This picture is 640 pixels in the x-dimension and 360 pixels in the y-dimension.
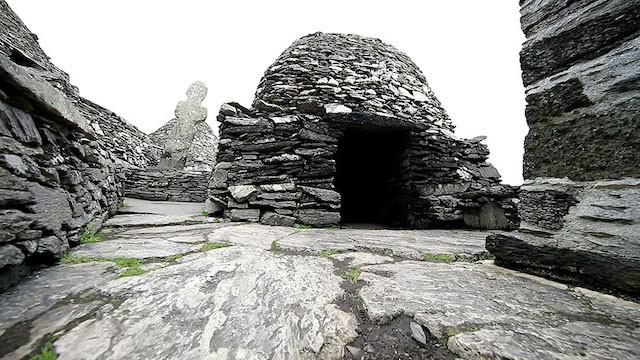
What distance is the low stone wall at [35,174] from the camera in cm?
128

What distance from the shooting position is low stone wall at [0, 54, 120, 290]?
128 centimetres

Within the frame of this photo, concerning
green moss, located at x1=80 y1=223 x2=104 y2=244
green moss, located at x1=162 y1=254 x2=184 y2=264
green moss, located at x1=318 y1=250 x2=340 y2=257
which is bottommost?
green moss, located at x1=318 y1=250 x2=340 y2=257

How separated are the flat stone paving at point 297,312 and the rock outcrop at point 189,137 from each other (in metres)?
9.75

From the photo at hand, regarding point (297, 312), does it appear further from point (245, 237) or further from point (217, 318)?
point (245, 237)

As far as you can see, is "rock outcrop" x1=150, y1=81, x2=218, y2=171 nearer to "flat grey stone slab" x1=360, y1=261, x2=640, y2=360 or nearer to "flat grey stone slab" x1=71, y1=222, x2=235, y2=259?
"flat grey stone slab" x1=71, y1=222, x2=235, y2=259

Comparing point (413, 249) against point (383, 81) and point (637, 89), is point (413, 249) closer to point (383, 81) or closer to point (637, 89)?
point (637, 89)

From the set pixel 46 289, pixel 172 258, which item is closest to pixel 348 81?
pixel 172 258

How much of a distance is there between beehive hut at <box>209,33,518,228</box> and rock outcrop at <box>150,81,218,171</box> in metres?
7.06

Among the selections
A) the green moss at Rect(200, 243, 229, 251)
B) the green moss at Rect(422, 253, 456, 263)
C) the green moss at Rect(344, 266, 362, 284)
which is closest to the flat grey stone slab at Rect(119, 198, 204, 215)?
the green moss at Rect(200, 243, 229, 251)

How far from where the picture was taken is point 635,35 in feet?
4.17

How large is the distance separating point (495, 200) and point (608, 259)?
3.41 m

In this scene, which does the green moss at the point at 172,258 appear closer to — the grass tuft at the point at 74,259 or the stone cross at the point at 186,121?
the grass tuft at the point at 74,259

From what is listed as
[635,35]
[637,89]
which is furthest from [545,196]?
[635,35]

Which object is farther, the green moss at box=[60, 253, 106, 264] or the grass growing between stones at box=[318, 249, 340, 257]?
the grass growing between stones at box=[318, 249, 340, 257]
